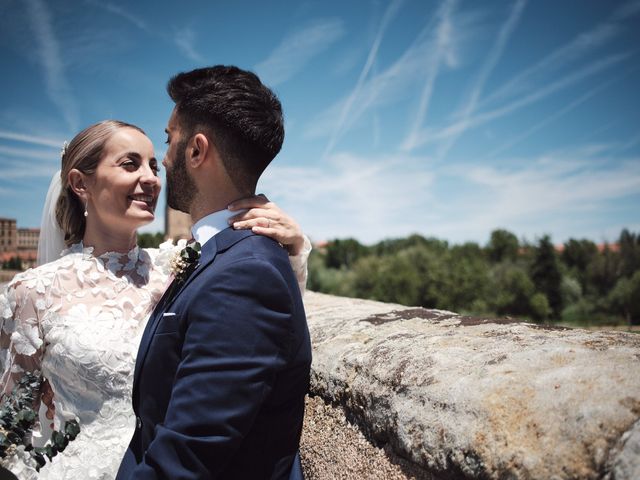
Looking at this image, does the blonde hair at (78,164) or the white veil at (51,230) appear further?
the white veil at (51,230)

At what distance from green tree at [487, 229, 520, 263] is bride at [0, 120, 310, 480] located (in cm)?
7890

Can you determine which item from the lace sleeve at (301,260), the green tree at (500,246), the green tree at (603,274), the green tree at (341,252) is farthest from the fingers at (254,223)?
the green tree at (341,252)

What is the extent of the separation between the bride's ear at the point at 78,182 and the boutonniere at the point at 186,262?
1385mm

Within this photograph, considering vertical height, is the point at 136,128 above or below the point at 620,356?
above

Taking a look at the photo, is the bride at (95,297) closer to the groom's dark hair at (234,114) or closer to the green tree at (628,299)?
the groom's dark hair at (234,114)

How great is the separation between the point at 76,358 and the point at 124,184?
94 centimetres

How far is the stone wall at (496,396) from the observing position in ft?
3.12

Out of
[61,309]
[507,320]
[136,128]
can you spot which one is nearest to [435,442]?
[507,320]

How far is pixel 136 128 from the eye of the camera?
268 centimetres

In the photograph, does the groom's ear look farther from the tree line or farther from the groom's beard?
the tree line

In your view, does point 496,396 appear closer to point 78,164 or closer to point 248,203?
point 248,203

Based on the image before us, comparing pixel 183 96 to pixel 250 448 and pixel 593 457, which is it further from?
pixel 593 457

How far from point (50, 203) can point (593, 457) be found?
10.2ft

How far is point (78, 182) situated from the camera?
2.62 metres
